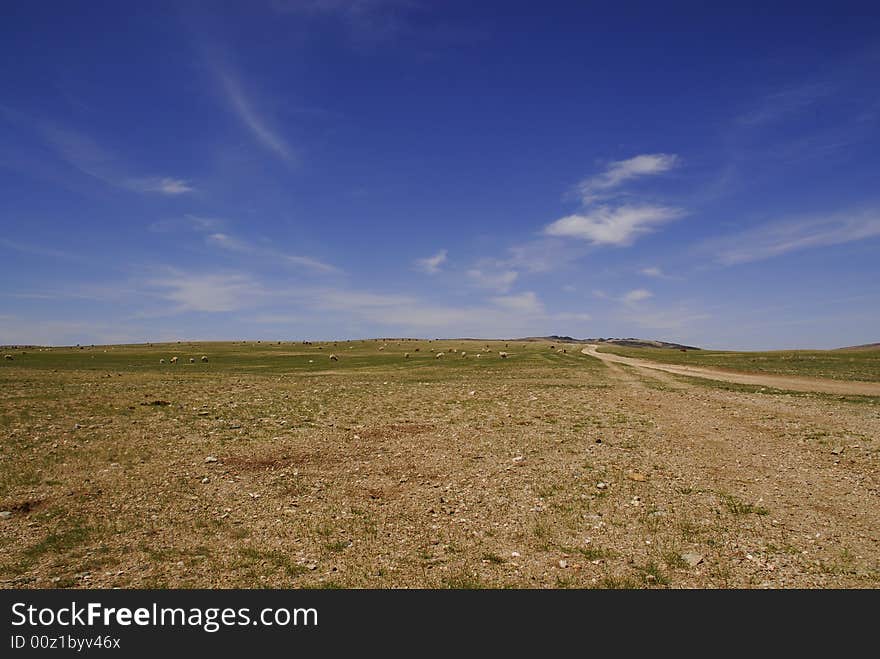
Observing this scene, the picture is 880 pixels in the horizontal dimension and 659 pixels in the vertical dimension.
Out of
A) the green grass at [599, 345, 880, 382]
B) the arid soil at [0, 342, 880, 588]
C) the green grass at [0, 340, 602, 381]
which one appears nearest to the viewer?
the arid soil at [0, 342, 880, 588]

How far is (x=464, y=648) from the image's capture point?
19.6 ft

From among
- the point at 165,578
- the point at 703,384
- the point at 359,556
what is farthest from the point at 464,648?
→ the point at 703,384

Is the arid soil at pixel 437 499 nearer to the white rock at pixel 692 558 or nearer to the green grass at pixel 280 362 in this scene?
the white rock at pixel 692 558

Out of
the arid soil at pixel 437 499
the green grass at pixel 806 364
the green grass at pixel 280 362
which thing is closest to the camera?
the arid soil at pixel 437 499

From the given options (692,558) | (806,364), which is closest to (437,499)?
(692,558)

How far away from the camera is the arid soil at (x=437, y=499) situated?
782cm

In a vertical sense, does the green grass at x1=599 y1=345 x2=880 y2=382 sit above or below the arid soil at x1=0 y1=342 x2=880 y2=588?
above

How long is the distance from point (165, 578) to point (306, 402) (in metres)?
20.5

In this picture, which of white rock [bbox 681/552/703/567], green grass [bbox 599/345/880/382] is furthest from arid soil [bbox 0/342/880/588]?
green grass [bbox 599/345/880/382]

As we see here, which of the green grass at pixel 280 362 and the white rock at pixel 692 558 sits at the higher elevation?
the green grass at pixel 280 362

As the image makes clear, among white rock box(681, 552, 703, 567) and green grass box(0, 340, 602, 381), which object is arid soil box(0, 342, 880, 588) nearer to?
white rock box(681, 552, 703, 567)

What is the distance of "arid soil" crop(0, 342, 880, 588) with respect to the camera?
308 inches

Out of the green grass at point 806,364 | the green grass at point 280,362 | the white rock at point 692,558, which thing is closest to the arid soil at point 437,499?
the white rock at point 692,558

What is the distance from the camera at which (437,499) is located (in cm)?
1152
